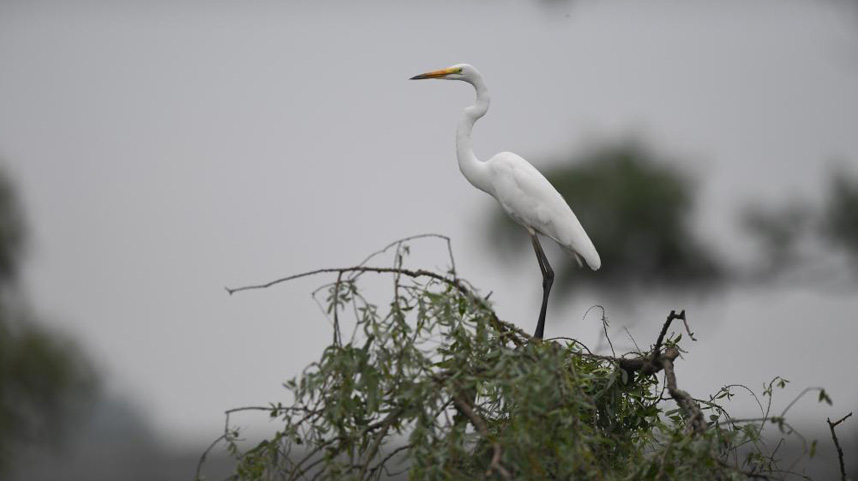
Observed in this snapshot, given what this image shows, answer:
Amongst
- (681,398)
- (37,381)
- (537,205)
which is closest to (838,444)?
(681,398)

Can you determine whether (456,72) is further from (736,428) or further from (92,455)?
(92,455)

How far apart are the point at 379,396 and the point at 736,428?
37.1 inches

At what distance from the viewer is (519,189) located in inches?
184

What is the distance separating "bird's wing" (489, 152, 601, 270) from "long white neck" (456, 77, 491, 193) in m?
0.07

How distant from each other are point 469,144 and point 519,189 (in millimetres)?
318

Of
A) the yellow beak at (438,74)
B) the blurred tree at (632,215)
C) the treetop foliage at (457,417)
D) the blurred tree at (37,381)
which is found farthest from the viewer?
the blurred tree at (632,215)

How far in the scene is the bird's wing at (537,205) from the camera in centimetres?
462

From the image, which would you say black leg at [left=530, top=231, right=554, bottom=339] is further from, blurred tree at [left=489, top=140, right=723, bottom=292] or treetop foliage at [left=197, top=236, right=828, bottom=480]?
blurred tree at [left=489, top=140, right=723, bottom=292]

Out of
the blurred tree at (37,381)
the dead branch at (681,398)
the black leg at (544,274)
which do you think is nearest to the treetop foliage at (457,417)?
the dead branch at (681,398)

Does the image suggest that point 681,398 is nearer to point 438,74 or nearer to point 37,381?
point 438,74

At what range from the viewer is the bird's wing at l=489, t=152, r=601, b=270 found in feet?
15.2

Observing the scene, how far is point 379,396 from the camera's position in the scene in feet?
7.96

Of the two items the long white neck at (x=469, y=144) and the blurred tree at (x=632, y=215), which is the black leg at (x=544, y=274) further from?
the blurred tree at (x=632, y=215)

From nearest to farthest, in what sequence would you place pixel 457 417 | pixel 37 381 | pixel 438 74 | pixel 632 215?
pixel 457 417 < pixel 438 74 < pixel 37 381 < pixel 632 215
